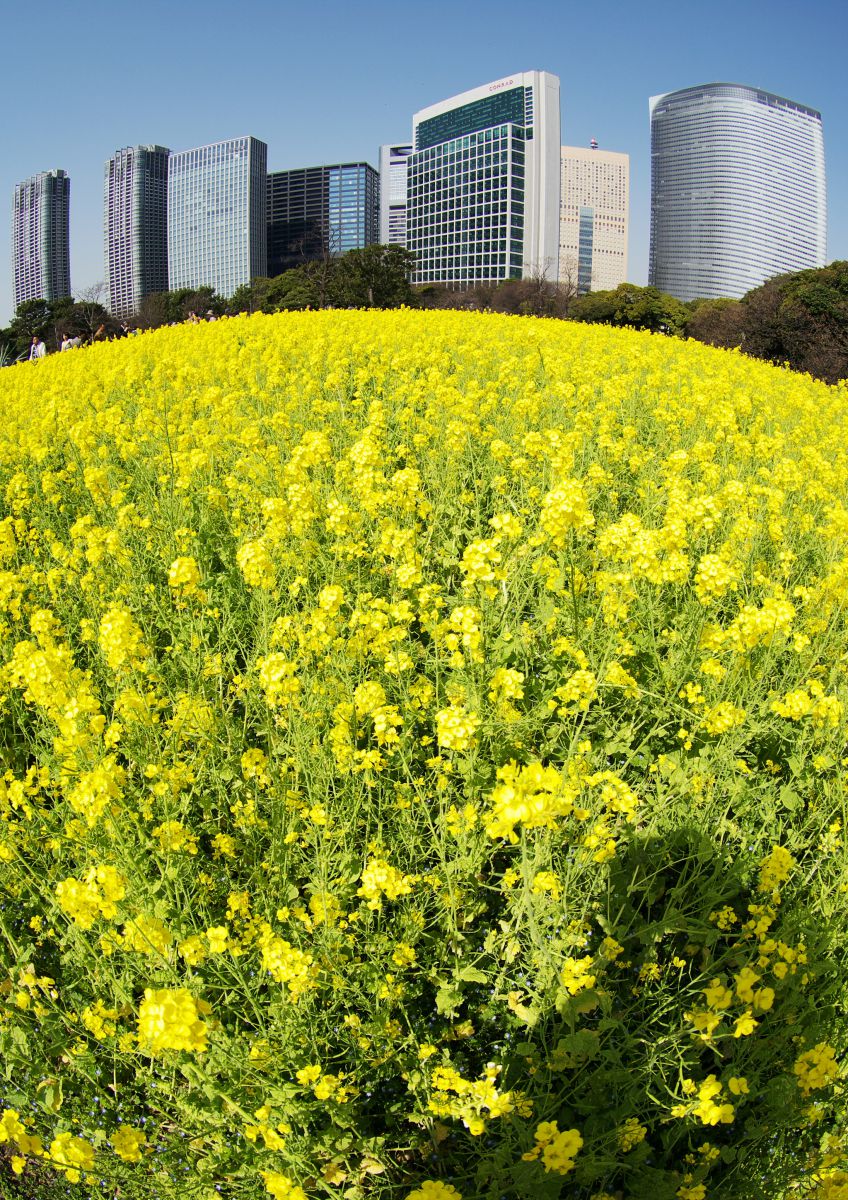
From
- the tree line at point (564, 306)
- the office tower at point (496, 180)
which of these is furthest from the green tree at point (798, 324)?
the office tower at point (496, 180)

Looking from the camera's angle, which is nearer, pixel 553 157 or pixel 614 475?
pixel 614 475

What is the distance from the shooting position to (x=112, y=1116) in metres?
2.00

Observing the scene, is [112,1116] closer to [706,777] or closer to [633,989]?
[633,989]

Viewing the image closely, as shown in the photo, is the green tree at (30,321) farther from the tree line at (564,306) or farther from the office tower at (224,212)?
the office tower at (224,212)

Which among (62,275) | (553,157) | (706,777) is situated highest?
(553,157)

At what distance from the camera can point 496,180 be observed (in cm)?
16062

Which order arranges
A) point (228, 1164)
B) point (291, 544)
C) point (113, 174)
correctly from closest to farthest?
1. point (228, 1164)
2. point (291, 544)
3. point (113, 174)

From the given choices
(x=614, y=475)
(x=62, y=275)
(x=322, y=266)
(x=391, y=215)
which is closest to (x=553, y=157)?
(x=391, y=215)

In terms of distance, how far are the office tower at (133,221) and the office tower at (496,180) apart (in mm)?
75627

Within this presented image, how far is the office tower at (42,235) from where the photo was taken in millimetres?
152000

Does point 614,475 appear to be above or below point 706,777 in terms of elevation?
above

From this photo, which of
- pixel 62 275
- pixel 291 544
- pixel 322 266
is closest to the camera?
pixel 291 544

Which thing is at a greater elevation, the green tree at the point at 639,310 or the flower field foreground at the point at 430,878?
the green tree at the point at 639,310

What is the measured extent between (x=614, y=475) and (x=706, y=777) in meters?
3.64
